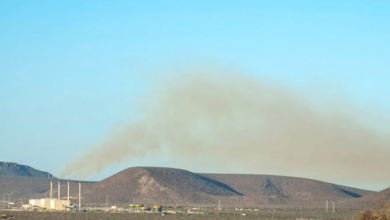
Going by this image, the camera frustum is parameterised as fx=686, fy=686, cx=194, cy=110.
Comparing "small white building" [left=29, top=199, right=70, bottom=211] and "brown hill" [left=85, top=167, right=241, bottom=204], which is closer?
"small white building" [left=29, top=199, right=70, bottom=211]

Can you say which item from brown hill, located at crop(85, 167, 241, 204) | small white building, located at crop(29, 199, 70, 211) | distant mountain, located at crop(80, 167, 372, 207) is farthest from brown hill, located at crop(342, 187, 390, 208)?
small white building, located at crop(29, 199, 70, 211)

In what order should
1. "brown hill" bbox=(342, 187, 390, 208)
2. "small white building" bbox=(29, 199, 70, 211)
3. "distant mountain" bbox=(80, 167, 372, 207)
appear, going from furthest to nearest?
"distant mountain" bbox=(80, 167, 372, 207) → "brown hill" bbox=(342, 187, 390, 208) → "small white building" bbox=(29, 199, 70, 211)

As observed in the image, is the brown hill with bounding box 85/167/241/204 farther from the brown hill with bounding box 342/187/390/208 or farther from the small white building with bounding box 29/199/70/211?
the small white building with bounding box 29/199/70/211

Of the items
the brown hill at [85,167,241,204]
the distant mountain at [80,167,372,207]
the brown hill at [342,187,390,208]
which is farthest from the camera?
the brown hill at [85,167,241,204]

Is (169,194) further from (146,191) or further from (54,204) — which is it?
(54,204)

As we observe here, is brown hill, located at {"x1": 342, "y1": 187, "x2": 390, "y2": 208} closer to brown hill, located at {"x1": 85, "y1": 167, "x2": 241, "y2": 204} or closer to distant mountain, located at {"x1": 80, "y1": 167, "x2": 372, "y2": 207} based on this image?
distant mountain, located at {"x1": 80, "y1": 167, "x2": 372, "y2": 207}

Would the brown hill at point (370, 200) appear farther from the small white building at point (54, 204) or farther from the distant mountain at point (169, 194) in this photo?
the small white building at point (54, 204)

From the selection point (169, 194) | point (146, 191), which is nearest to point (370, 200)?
point (169, 194)

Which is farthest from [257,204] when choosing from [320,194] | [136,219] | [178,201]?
[136,219]

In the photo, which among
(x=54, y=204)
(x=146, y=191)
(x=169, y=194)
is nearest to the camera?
(x=54, y=204)

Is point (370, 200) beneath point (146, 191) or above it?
beneath

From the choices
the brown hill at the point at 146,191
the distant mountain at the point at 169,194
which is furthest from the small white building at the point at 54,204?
the brown hill at the point at 146,191

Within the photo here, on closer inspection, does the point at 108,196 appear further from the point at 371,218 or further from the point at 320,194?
the point at 371,218

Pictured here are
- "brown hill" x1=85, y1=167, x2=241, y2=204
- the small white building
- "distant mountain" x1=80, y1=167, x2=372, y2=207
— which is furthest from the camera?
"brown hill" x1=85, y1=167, x2=241, y2=204
